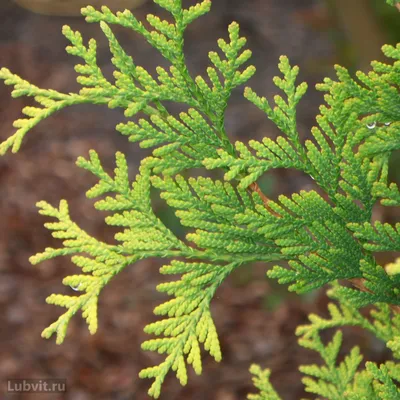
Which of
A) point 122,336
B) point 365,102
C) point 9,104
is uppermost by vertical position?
point 9,104

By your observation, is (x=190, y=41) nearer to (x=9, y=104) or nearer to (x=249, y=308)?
(x=9, y=104)

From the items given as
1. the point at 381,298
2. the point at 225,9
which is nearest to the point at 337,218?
the point at 381,298

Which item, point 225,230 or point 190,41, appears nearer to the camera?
point 225,230

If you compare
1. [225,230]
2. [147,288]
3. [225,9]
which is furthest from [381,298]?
[225,9]

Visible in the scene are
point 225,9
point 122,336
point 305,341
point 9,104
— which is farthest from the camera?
point 225,9

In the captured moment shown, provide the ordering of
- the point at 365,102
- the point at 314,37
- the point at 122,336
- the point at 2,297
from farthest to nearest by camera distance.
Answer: the point at 314,37
the point at 2,297
the point at 122,336
the point at 365,102

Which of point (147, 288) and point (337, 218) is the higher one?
point (147, 288)
